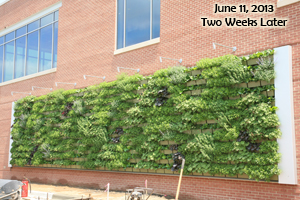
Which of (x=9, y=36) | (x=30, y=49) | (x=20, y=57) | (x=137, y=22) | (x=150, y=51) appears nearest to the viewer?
(x=150, y=51)

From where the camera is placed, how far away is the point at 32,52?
21312 mm

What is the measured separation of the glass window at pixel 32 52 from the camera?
820 inches

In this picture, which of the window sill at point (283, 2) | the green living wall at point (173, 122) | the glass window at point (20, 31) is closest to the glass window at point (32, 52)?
the glass window at point (20, 31)

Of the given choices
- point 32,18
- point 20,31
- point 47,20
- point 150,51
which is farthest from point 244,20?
point 20,31

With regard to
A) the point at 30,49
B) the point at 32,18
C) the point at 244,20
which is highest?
the point at 32,18

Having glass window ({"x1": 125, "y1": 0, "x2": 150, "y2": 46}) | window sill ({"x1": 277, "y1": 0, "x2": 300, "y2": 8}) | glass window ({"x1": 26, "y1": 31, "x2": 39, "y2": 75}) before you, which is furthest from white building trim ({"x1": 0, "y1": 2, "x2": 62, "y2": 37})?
window sill ({"x1": 277, "y1": 0, "x2": 300, "y2": 8})

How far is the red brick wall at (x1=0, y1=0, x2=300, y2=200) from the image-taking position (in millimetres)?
9688

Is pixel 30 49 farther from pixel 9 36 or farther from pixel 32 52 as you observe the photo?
pixel 9 36

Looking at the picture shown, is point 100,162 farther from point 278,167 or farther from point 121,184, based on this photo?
point 278,167

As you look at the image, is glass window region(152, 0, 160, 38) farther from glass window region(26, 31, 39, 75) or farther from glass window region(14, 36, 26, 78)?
glass window region(14, 36, 26, 78)

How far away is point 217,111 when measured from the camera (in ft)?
34.6

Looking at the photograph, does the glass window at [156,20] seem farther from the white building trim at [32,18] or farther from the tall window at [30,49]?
the tall window at [30,49]

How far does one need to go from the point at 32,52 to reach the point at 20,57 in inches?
66.6

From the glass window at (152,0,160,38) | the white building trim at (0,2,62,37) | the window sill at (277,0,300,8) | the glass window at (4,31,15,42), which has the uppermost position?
the white building trim at (0,2,62,37)
